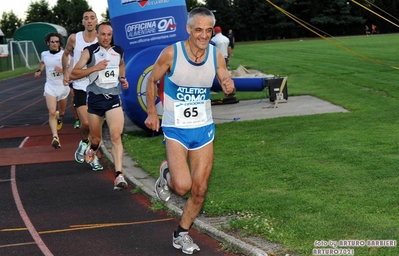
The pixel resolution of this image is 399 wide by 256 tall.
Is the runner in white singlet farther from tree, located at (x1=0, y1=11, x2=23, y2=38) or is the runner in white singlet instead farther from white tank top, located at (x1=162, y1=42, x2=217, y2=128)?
tree, located at (x1=0, y1=11, x2=23, y2=38)

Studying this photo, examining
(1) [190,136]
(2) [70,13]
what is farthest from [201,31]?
(2) [70,13]

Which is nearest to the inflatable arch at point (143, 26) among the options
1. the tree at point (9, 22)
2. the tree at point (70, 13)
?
the tree at point (70, 13)

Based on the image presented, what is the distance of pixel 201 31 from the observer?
6.33 metres

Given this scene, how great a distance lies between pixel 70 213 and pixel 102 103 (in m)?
1.99

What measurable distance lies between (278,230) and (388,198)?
160cm

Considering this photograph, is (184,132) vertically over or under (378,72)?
over

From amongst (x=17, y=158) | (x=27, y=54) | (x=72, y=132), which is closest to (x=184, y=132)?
(x=17, y=158)

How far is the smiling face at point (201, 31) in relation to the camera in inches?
248

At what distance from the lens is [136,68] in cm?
1351

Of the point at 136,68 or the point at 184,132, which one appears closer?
the point at 184,132

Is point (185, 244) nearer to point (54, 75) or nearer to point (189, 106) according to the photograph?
point (189, 106)

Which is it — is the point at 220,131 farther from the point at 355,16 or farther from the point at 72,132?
the point at 355,16

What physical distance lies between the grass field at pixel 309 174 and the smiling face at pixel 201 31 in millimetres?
1821

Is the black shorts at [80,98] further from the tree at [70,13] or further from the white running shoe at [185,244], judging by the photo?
the tree at [70,13]
